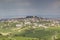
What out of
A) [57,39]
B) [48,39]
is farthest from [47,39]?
[57,39]

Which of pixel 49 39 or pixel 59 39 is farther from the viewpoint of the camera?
pixel 49 39

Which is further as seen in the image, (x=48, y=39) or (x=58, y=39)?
(x=48, y=39)

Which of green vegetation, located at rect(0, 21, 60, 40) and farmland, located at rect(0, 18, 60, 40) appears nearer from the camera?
green vegetation, located at rect(0, 21, 60, 40)

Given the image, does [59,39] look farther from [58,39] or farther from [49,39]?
[49,39]

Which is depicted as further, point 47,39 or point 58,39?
point 47,39

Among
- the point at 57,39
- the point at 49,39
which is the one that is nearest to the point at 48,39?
the point at 49,39

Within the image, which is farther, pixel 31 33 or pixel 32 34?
pixel 31 33

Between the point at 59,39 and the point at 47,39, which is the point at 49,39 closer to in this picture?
the point at 47,39

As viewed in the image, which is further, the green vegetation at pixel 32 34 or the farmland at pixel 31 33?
the farmland at pixel 31 33
